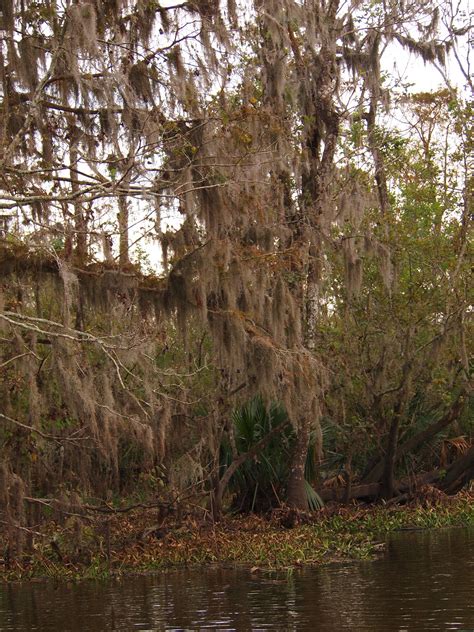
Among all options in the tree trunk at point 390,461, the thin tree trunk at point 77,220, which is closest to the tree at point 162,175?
the thin tree trunk at point 77,220

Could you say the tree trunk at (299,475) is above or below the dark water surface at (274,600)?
above

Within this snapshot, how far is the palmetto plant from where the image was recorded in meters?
17.5

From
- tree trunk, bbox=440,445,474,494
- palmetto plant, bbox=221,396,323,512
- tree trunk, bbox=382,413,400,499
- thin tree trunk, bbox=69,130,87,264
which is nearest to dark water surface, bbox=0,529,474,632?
thin tree trunk, bbox=69,130,87,264

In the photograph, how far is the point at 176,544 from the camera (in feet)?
46.3

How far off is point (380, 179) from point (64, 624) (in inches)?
482

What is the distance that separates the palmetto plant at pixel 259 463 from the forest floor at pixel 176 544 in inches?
49.5

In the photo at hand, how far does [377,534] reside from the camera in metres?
16.1

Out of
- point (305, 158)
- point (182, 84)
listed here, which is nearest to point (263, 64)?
point (305, 158)

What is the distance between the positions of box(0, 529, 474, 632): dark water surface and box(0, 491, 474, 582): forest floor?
1.60 ft

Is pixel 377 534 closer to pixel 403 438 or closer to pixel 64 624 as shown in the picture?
pixel 403 438

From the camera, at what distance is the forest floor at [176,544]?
518 inches

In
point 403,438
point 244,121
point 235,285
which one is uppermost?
point 244,121

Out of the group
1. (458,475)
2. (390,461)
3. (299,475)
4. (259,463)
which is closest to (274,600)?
(299,475)

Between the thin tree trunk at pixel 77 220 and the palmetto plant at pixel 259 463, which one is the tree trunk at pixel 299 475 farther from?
the thin tree trunk at pixel 77 220
